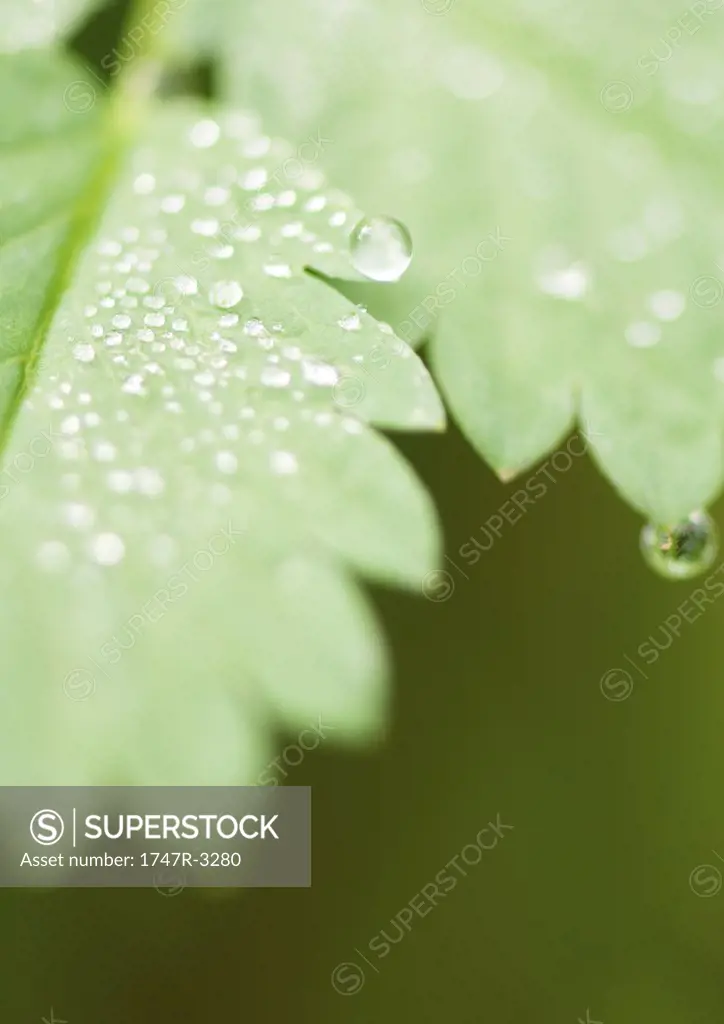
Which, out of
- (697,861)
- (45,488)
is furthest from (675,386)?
(697,861)

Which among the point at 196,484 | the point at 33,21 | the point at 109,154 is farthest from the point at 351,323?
the point at 33,21

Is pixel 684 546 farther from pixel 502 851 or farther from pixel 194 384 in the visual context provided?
pixel 502 851

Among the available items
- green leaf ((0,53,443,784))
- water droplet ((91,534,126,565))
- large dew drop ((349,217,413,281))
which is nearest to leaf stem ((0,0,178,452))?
green leaf ((0,53,443,784))

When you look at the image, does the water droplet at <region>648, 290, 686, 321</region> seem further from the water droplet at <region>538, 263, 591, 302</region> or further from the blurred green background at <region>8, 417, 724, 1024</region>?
the blurred green background at <region>8, 417, 724, 1024</region>

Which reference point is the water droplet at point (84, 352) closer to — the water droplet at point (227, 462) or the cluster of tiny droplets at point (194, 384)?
the cluster of tiny droplets at point (194, 384)

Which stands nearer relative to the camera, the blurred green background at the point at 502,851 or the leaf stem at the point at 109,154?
the leaf stem at the point at 109,154

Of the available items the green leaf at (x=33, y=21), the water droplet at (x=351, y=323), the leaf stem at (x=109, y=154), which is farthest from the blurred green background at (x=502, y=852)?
the green leaf at (x=33, y=21)

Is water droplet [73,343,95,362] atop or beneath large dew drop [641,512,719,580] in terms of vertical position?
beneath
